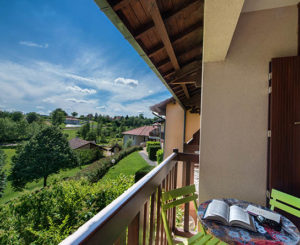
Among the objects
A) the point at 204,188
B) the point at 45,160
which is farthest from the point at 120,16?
the point at 45,160

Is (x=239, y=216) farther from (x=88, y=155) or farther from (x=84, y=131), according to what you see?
(x=84, y=131)

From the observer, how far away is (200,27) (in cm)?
183

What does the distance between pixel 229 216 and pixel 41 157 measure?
22481 millimetres

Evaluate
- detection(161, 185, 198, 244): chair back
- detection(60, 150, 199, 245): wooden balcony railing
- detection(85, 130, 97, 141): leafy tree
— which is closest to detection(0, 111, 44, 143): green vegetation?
detection(85, 130, 97, 141): leafy tree

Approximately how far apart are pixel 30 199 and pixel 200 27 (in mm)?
6512

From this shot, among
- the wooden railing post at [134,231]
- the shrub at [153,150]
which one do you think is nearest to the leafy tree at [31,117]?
the shrub at [153,150]

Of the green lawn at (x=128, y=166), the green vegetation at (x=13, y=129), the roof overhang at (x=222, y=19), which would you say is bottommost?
the green lawn at (x=128, y=166)

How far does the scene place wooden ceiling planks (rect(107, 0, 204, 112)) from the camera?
1167mm

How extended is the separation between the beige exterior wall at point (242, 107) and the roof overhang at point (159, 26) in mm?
515

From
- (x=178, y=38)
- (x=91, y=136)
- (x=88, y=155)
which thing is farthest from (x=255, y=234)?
(x=91, y=136)

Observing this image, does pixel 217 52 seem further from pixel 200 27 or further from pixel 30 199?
pixel 30 199

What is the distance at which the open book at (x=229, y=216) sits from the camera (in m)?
1.08

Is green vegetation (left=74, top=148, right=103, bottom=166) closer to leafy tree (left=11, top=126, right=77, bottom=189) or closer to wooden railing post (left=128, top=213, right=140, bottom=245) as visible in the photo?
leafy tree (left=11, top=126, right=77, bottom=189)

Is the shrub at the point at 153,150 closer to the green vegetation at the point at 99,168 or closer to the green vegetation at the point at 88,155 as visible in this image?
the green vegetation at the point at 99,168
